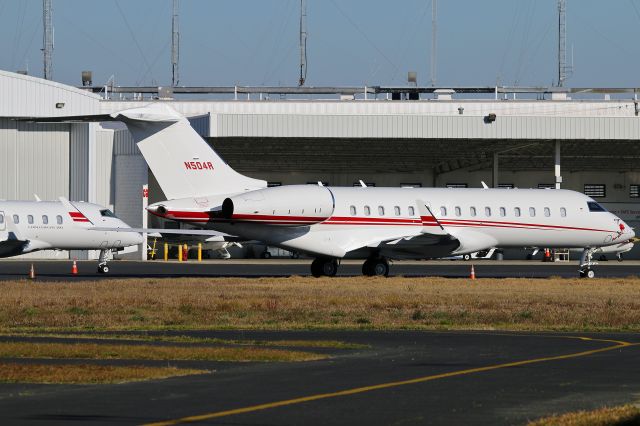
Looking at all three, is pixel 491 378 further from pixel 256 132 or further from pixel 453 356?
pixel 256 132

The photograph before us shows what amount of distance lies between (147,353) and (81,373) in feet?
8.93

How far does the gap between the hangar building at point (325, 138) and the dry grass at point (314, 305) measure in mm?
26010

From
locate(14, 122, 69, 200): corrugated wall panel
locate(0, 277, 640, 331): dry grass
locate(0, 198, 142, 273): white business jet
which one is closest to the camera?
locate(0, 277, 640, 331): dry grass

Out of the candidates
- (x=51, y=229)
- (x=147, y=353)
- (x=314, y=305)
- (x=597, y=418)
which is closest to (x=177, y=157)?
(x=51, y=229)

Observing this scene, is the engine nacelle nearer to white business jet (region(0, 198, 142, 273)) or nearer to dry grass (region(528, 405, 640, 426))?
white business jet (region(0, 198, 142, 273))

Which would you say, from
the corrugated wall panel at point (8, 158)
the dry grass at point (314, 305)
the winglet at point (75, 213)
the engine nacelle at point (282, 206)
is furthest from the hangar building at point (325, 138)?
the dry grass at point (314, 305)

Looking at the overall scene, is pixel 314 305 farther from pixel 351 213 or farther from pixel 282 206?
pixel 351 213

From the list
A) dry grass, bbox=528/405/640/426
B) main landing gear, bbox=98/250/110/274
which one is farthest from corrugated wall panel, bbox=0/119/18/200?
dry grass, bbox=528/405/640/426

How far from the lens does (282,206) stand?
39.6m

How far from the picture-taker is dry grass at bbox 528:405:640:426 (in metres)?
11.3

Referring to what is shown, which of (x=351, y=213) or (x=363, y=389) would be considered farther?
(x=351, y=213)

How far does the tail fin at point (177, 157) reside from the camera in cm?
3953

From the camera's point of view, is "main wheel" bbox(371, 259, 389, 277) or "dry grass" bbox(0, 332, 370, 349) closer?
"dry grass" bbox(0, 332, 370, 349)

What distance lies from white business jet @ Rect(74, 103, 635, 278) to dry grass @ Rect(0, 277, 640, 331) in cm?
280
